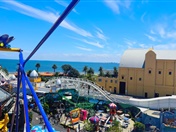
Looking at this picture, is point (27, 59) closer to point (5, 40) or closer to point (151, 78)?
point (5, 40)

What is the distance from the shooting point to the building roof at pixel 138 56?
42.4 meters

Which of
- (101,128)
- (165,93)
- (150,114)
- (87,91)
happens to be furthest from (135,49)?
(101,128)

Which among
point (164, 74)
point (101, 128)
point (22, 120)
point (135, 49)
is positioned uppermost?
point (135, 49)

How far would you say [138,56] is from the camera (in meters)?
46.3

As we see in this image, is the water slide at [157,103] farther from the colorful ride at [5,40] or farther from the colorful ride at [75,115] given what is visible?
the colorful ride at [5,40]

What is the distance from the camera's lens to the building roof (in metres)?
42.4

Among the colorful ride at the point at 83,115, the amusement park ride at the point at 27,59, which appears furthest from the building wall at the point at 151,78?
the amusement park ride at the point at 27,59

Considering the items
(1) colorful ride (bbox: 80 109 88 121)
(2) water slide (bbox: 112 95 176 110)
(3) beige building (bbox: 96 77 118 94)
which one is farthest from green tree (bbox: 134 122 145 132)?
(3) beige building (bbox: 96 77 118 94)

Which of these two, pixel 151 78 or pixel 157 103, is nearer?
pixel 157 103

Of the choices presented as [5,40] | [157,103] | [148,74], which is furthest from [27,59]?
[148,74]

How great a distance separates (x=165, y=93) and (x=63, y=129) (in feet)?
77.4

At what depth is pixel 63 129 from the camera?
26.1m

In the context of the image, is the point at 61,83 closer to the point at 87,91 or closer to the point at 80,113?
the point at 87,91

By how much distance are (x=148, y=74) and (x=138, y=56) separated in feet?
17.4
